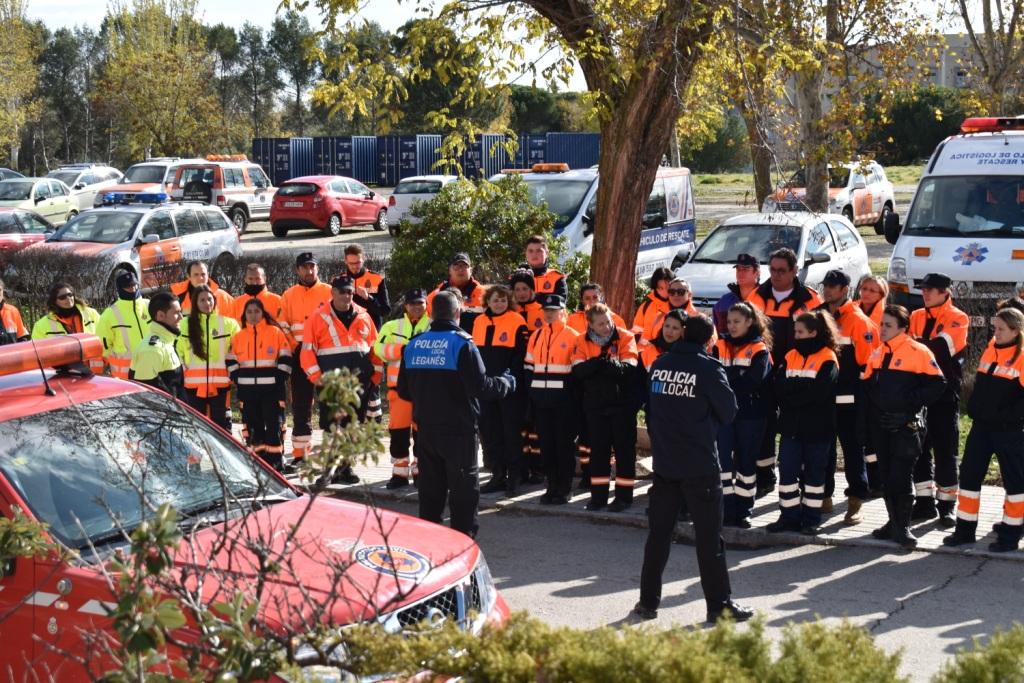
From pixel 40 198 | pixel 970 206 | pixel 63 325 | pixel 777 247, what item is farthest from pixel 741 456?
pixel 40 198

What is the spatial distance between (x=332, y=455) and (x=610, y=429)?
245 inches

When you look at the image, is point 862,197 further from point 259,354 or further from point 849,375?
point 259,354

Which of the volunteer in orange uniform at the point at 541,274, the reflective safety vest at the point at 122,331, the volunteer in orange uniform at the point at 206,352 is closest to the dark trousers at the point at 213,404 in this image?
the volunteer in orange uniform at the point at 206,352

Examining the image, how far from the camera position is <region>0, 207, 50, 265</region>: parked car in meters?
24.7

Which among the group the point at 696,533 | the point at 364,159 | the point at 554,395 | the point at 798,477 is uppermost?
the point at 364,159

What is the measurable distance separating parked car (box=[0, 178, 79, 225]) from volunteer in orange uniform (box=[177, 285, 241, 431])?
23.1m

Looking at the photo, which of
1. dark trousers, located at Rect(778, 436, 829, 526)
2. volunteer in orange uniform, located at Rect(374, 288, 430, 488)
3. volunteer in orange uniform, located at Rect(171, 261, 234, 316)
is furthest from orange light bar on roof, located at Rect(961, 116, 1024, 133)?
volunteer in orange uniform, located at Rect(171, 261, 234, 316)

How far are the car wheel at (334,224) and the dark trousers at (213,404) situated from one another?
23.2m

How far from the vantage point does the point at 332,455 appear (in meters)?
3.96

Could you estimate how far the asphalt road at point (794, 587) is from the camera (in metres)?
7.37

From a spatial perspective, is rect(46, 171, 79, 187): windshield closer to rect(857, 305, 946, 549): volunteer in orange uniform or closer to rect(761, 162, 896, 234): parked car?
Answer: rect(761, 162, 896, 234): parked car

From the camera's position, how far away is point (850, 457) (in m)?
9.75

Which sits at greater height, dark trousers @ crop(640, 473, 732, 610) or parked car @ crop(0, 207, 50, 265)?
parked car @ crop(0, 207, 50, 265)

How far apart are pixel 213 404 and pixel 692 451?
17.6 ft
